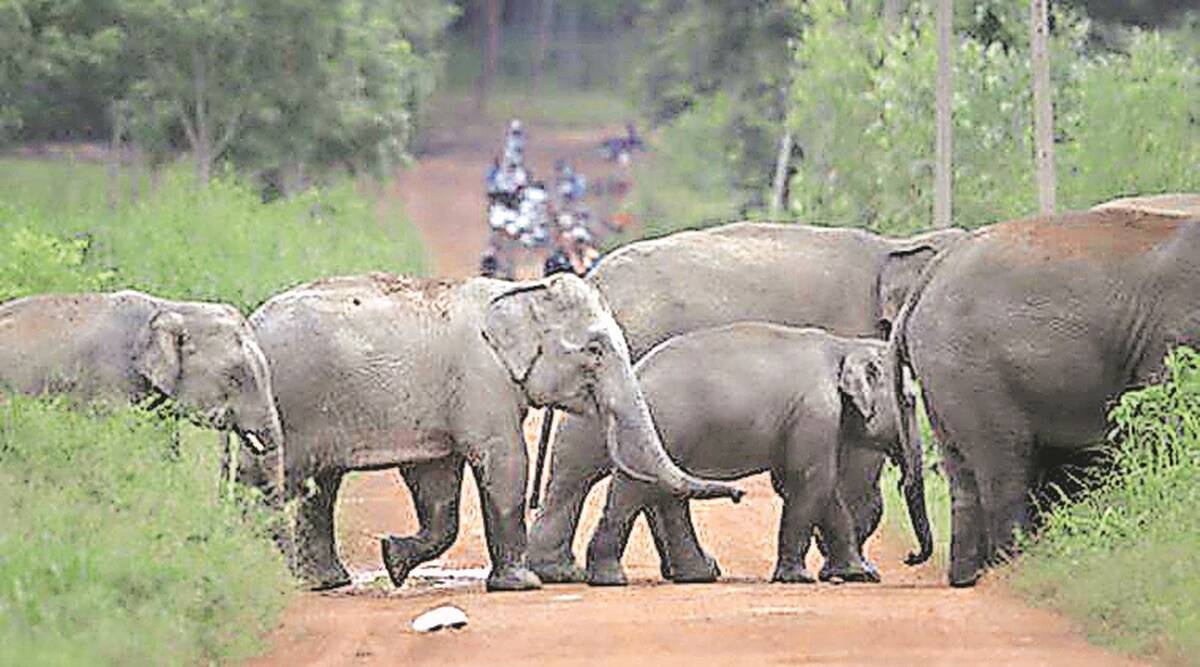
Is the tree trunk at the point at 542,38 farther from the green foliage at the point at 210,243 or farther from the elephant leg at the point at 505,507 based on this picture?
the elephant leg at the point at 505,507

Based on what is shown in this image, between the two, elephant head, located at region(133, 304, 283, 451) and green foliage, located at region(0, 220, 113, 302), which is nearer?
elephant head, located at region(133, 304, 283, 451)

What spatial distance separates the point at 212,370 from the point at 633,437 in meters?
2.01

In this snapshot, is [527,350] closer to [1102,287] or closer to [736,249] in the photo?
[1102,287]

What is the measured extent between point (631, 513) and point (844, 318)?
3.50 meters

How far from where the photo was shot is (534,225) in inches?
2082

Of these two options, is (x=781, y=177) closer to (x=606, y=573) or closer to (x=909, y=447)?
(x=909, y=447)

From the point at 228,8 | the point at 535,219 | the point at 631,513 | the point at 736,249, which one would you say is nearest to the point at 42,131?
the point at 228,8

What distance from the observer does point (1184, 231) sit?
1470 centimetres

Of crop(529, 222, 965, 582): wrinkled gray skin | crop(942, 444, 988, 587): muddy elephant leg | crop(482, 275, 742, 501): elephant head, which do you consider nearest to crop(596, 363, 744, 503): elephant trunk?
crop(482, 275, 742, 501): elephant head

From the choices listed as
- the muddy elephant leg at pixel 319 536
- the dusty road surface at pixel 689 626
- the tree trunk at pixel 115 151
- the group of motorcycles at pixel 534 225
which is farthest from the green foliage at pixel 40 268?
the tree trunk at pixel 115 151

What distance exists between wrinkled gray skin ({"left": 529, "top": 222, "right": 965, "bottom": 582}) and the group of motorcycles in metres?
16.1

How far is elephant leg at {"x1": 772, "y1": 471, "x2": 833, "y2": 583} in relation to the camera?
1620 cm

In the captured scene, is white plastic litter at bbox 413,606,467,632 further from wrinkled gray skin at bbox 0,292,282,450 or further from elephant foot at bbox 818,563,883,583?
elephant foot at bbox 818,563,883,583

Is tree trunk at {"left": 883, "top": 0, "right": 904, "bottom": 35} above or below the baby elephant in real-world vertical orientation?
above
